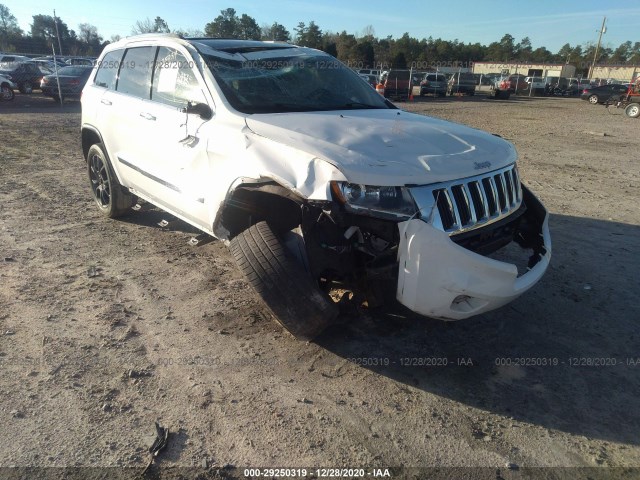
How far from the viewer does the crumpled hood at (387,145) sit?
2.55 metres

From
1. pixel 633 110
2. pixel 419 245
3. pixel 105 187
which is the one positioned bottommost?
pixel 633 110

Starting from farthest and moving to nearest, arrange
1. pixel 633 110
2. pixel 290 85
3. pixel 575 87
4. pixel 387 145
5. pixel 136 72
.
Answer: pixel 575 87 → pixel 633 110 → pixel 136 72 → pixel 290 85 → pixel 387 145

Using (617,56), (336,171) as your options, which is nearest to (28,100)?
(336,171)

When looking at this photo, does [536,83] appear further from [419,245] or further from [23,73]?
[419,245]

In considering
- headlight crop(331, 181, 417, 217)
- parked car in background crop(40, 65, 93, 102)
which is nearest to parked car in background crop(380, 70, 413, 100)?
parked car in background crop(40, 65, 93, 102)

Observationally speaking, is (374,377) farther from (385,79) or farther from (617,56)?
(617,56)

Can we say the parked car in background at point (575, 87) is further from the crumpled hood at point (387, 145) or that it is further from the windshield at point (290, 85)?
the crumpled hood at point (387, 145)

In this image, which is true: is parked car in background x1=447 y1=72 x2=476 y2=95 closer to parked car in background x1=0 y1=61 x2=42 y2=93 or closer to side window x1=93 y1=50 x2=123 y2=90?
parked car in background x1=0 y1=61 x2=42 y2=93

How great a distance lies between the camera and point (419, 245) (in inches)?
96.5

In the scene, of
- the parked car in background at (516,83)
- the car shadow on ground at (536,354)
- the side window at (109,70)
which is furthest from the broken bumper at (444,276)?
the parked car in background at (516,83)

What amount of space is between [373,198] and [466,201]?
0.60 meters

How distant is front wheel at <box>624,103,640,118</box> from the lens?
71.0 feet

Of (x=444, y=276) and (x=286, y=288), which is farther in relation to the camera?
(x=286, y=288)

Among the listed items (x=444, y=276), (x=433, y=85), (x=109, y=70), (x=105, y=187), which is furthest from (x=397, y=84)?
(x=444, y=276)
